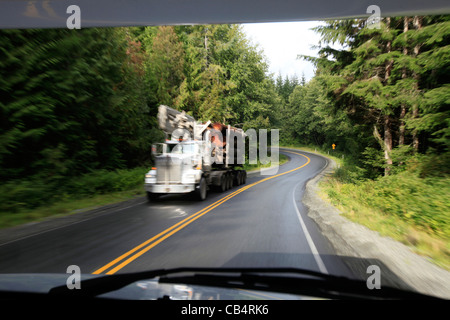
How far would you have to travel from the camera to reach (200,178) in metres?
12.5

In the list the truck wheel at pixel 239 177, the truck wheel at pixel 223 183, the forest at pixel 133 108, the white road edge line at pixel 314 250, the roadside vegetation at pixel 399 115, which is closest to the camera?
the white road edge line at pixel 314 250

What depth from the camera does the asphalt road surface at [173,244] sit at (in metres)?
4.83

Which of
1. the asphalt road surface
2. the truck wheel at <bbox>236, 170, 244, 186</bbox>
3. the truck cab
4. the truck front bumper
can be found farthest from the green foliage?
the truck wheel at <bbox>236, 170, 244, 186</bbox>

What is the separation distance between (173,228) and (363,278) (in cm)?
475

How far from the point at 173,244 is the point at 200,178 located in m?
6.57

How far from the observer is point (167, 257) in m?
5.18

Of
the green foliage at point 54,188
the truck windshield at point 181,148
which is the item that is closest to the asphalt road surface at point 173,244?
the green foliage at point 54,188

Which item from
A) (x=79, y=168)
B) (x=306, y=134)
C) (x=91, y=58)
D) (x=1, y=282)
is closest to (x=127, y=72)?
(x=91, y=58)

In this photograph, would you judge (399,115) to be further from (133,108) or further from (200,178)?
(133,108)

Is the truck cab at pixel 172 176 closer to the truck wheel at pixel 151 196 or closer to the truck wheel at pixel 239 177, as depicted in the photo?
the truck wheel at pixel 151 196

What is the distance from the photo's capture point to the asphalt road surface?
4.83 meters

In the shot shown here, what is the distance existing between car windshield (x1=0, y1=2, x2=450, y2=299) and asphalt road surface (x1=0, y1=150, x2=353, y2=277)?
0.14ft

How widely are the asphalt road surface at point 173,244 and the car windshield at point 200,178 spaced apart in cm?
4

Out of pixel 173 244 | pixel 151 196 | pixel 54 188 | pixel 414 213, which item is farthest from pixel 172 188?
pixel 414 213
